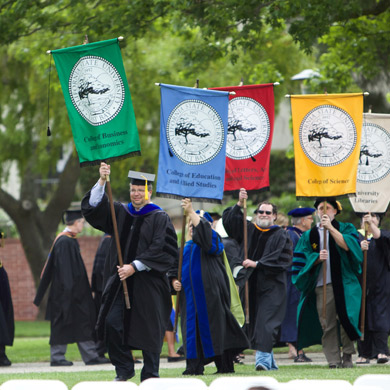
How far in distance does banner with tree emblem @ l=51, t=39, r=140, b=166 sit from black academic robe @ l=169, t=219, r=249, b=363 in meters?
1.34

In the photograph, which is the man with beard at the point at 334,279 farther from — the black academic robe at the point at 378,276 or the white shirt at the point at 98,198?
the white shirt at the point at 98,198

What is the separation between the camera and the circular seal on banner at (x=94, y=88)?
32.5ft

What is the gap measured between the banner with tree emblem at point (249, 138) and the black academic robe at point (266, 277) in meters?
0.37

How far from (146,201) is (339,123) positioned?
2.80 meters

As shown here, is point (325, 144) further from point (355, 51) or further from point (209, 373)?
point (355, 51)

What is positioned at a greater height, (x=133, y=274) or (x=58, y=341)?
(x=133, y=274)

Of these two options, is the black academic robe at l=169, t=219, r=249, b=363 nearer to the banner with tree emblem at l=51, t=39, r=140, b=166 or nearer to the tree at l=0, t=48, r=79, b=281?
the banner with tree emblem at l=51, t=39, r=140, b=166

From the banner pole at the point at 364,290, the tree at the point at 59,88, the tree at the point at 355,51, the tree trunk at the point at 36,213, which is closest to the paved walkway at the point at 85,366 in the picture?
the banner pole at the point at 364,290

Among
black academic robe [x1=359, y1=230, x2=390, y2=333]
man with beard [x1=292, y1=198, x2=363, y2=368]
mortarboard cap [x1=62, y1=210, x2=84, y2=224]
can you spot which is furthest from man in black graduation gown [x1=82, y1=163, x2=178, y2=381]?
mortarboard cap [x1=62, y1=210, x2=84, y2=224]

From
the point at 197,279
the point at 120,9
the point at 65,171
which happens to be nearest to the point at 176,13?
the point at 120,9

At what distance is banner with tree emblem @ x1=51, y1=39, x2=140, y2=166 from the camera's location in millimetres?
9891

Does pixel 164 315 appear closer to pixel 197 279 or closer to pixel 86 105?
pixel 197 279

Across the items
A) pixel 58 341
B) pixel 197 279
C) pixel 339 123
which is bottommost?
pixel 58 341

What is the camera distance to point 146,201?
9914 millimetres
